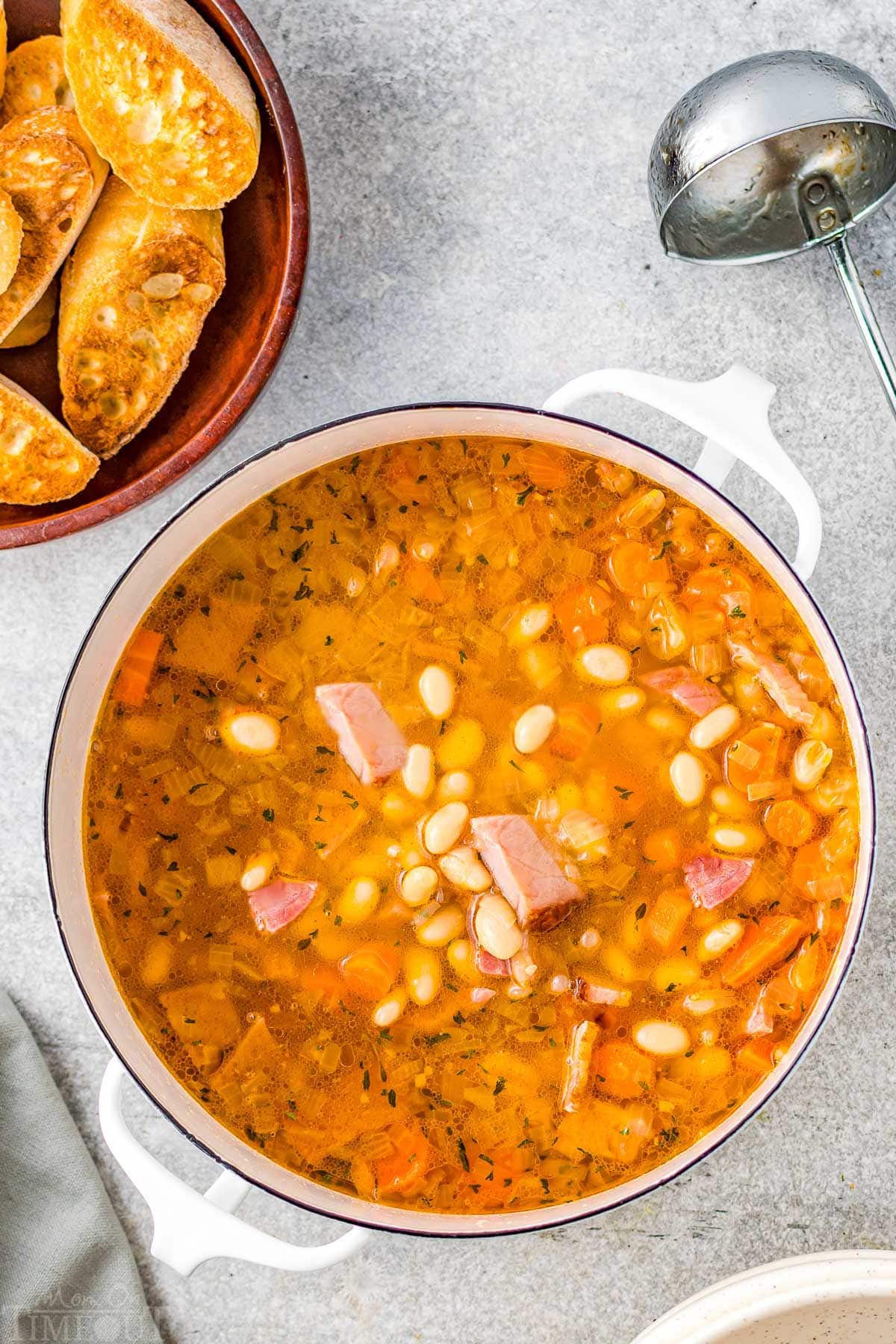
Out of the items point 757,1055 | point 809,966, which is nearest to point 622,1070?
point 757,1055

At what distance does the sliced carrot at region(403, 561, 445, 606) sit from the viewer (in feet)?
4.94

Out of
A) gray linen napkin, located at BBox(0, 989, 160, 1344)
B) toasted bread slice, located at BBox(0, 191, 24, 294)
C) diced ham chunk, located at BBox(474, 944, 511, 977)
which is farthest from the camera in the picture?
gray linen napkin, located at BBox(0, 989, 160, 1344)

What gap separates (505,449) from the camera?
1.51 metres

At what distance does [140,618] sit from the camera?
4.91ft

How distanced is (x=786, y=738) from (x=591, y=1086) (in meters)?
0.57

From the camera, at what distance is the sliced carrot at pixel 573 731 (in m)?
1.51

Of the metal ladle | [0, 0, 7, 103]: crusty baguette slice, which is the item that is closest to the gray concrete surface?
the metal ladle

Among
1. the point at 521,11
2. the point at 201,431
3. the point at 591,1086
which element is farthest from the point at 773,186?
the point at 591,1086

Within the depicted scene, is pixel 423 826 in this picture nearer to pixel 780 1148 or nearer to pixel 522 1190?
pixel 522 1190

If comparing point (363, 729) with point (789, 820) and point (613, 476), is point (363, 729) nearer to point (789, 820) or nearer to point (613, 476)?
point (613, 476)

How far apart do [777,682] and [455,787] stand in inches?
18.7

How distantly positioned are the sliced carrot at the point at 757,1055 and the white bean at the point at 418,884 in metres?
0.51

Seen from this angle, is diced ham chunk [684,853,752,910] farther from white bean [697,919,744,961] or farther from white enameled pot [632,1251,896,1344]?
white enameled pot [632,1251,896,1344]

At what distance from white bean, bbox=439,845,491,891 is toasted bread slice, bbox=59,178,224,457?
29.4 inches
